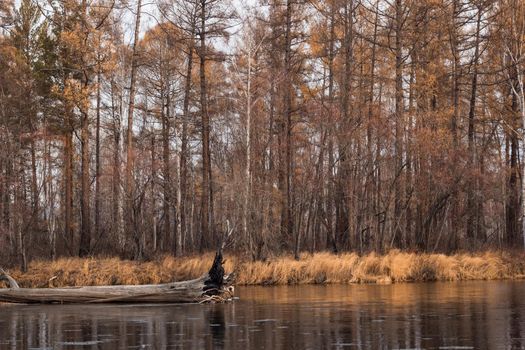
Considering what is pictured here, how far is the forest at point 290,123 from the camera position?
1312 inches

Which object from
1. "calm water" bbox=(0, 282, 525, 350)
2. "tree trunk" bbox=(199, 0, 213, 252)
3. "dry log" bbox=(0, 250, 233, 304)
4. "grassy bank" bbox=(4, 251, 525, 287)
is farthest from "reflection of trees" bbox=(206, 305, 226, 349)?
"tree trunk" bbox=(199, 0, 213, 252)

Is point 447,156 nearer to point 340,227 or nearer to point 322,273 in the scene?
point 340,227

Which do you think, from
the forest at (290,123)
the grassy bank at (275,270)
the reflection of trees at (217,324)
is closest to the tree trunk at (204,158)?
the forest at (290,123)

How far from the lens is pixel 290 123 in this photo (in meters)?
38.8

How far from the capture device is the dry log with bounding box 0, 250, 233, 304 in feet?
72.0

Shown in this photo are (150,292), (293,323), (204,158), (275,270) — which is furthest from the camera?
(204,158)

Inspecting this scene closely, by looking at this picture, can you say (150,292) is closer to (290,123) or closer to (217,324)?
(217,324)

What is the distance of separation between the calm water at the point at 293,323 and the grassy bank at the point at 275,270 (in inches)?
215

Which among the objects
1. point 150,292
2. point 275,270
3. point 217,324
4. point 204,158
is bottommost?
point 217,324

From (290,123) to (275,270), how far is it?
11.3 m

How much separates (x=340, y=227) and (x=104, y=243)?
11326mm

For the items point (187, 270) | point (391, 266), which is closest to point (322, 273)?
point (391, 266)

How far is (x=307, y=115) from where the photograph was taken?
3762 cm

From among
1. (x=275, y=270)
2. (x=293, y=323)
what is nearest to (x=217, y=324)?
(x=293, y=323)
